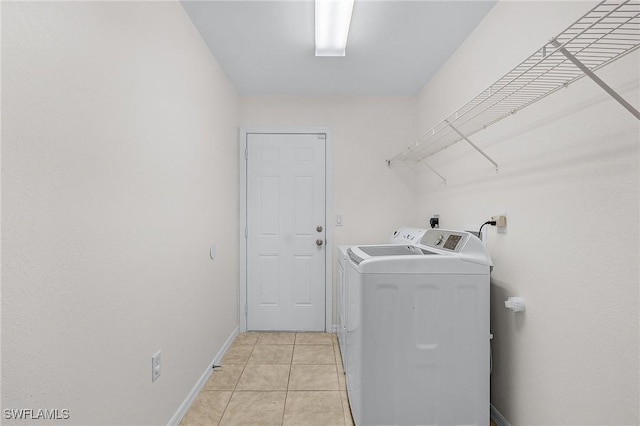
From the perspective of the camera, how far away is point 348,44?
2.34m

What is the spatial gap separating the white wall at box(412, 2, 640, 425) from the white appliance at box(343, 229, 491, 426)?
20cm

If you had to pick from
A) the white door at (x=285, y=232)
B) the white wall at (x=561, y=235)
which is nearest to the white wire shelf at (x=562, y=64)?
the white wall at (x=561, y=235)

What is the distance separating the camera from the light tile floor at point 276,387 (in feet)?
6.25

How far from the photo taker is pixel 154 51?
5.22ft

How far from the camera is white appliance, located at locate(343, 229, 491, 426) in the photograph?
1.65 meters

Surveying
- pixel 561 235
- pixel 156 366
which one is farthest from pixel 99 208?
pixel 561 235

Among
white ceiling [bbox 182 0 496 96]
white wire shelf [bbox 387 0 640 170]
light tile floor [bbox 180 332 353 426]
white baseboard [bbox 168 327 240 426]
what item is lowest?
light tile floor [bbox 180 332 353 426]

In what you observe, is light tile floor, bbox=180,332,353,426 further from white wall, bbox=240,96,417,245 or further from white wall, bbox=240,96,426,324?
white wall, bbox=240,96,417,245

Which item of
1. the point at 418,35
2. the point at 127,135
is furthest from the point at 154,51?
the point at 418,35

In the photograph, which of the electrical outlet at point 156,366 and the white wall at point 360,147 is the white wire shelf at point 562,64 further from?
the electrical outlet at point 156,366

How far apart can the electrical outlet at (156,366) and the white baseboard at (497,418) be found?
189 cm

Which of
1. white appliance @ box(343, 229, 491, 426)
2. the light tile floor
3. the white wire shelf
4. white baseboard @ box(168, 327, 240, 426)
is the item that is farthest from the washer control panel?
white baseboard @ box(168, 327, 240, 426)

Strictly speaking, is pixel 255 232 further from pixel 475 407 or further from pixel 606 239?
pixel 606 239

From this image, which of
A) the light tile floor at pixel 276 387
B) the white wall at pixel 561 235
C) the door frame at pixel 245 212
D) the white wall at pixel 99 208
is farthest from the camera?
the door frame at pixel 245 212
